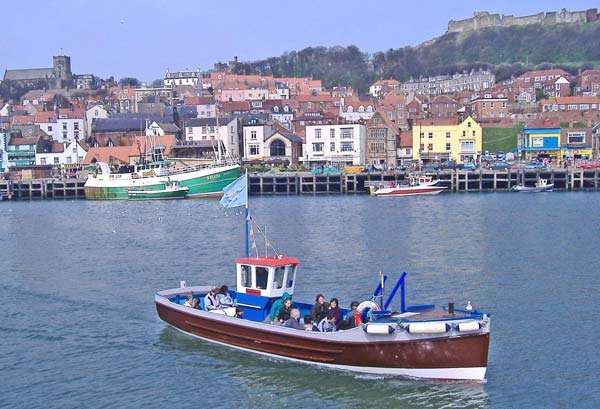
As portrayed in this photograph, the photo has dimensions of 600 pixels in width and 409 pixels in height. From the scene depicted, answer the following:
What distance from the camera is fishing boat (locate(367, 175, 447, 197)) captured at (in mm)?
74250

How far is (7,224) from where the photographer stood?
5797 cm

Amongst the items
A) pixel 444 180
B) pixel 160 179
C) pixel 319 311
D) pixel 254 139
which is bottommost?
pixel 319 311

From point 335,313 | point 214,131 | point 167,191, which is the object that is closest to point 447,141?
point 214,131

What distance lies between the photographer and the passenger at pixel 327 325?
793 inches

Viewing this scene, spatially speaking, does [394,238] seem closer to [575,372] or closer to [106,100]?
[575,372]

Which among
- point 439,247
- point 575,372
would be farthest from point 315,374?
point 439,247

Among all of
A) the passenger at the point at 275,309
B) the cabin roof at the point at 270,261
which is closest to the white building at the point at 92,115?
the cabin roof at the point at 270,261

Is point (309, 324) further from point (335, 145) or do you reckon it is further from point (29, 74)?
point (29, 74)

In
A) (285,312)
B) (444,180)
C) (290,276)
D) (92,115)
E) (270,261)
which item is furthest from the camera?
(92,115)

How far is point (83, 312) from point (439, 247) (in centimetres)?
1872

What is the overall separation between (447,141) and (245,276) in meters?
72.7

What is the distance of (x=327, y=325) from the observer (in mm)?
20188

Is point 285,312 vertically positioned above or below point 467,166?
below

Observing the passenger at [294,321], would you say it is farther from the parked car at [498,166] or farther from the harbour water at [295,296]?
the parked car at [498,166]
